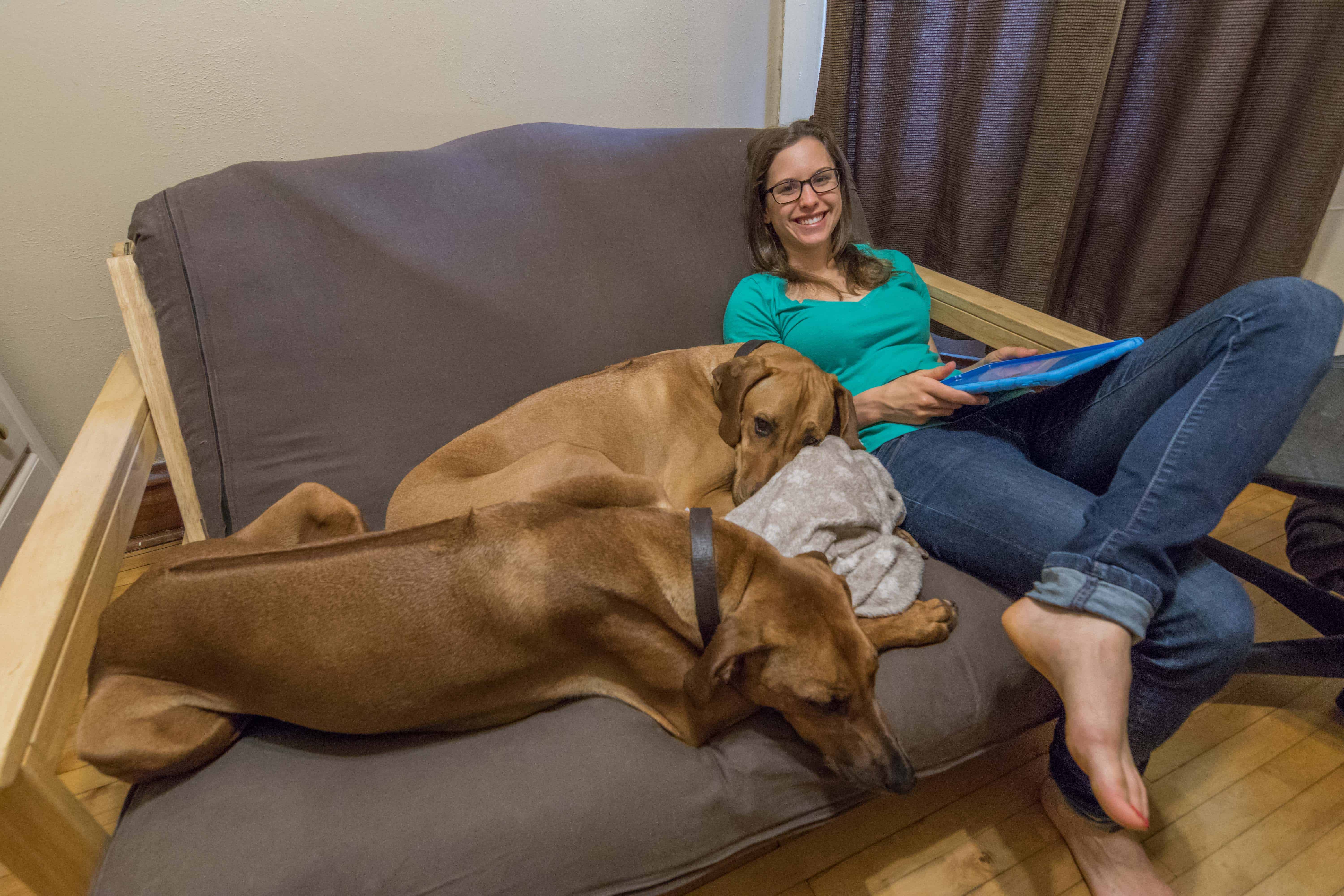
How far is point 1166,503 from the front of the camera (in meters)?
1.23

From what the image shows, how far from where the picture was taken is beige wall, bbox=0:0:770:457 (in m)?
1.89

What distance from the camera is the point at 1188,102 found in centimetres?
213

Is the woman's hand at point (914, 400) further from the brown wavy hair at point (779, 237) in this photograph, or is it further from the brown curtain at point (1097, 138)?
the brown curtain at point (1097, 138)

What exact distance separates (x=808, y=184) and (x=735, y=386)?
735mm

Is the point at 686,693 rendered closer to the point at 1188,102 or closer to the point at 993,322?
the point at 993,322

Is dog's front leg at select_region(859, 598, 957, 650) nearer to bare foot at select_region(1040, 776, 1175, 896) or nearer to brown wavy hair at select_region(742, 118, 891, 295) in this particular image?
bare foot at select_region(1040, 776, 1175, 896)

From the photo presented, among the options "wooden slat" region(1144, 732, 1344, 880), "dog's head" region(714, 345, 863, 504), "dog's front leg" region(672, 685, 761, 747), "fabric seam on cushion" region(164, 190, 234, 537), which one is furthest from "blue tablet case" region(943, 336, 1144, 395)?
"fabric seam on cushion" region(164, 190, 234, 537)

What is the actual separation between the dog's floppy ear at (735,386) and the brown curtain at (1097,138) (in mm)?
1311

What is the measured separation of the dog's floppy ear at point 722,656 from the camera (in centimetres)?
114

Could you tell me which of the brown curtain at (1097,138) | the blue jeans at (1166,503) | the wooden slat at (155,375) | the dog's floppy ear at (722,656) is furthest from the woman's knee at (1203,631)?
the wooden slat at (155,375)

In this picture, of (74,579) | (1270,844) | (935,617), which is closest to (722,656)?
(935,617)

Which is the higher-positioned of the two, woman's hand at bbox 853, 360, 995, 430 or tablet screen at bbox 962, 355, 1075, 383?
tablet screen at bbox 962, 355, 1075, 383

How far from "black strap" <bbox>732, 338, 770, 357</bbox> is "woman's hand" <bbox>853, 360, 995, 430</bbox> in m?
0.32

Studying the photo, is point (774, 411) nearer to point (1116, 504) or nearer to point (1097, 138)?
point (1116, 504)
